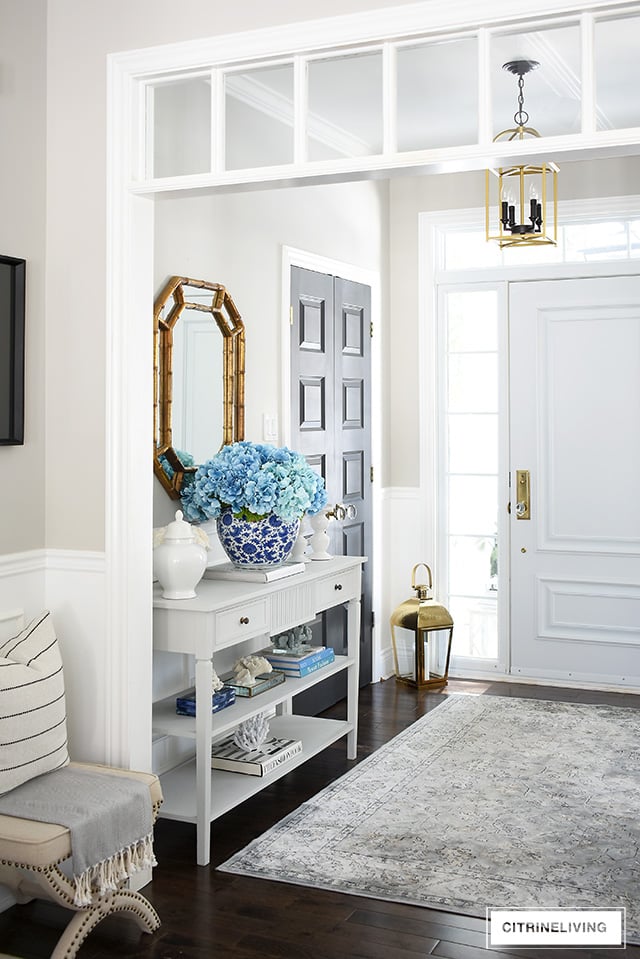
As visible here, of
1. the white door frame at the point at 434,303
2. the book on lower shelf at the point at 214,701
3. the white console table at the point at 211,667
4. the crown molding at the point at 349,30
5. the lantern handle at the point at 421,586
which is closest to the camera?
the crown molding at the point at 349,30

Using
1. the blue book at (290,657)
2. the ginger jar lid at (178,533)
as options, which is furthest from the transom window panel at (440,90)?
the blue book at (290,657)

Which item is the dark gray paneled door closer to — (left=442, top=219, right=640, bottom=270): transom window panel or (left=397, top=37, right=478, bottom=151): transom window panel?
(left=442, top=219, right=640, bottom=270): transom window panel

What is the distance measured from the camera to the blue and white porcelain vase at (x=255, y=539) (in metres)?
3.76

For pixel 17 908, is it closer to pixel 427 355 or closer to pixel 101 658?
pixel 101 658

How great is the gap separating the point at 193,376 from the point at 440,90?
5.00 ft

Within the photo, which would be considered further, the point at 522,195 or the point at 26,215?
the point at 522,195

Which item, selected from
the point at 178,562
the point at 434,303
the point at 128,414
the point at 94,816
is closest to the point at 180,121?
the point at 128,414

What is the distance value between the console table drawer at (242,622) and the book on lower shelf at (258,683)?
25 centimetres

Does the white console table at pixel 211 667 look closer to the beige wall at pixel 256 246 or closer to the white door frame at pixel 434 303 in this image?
the beige wall at pixel 256 246

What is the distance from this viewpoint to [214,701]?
3.54m

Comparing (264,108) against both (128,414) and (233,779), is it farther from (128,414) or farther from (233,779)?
(233,779)

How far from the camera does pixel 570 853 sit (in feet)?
10.9

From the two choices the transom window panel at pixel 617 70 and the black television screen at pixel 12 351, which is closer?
the transom window panel at pixel 617 70

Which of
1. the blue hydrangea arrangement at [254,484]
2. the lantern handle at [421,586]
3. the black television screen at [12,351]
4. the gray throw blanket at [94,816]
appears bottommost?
the gray throw blanket at [94,816]
